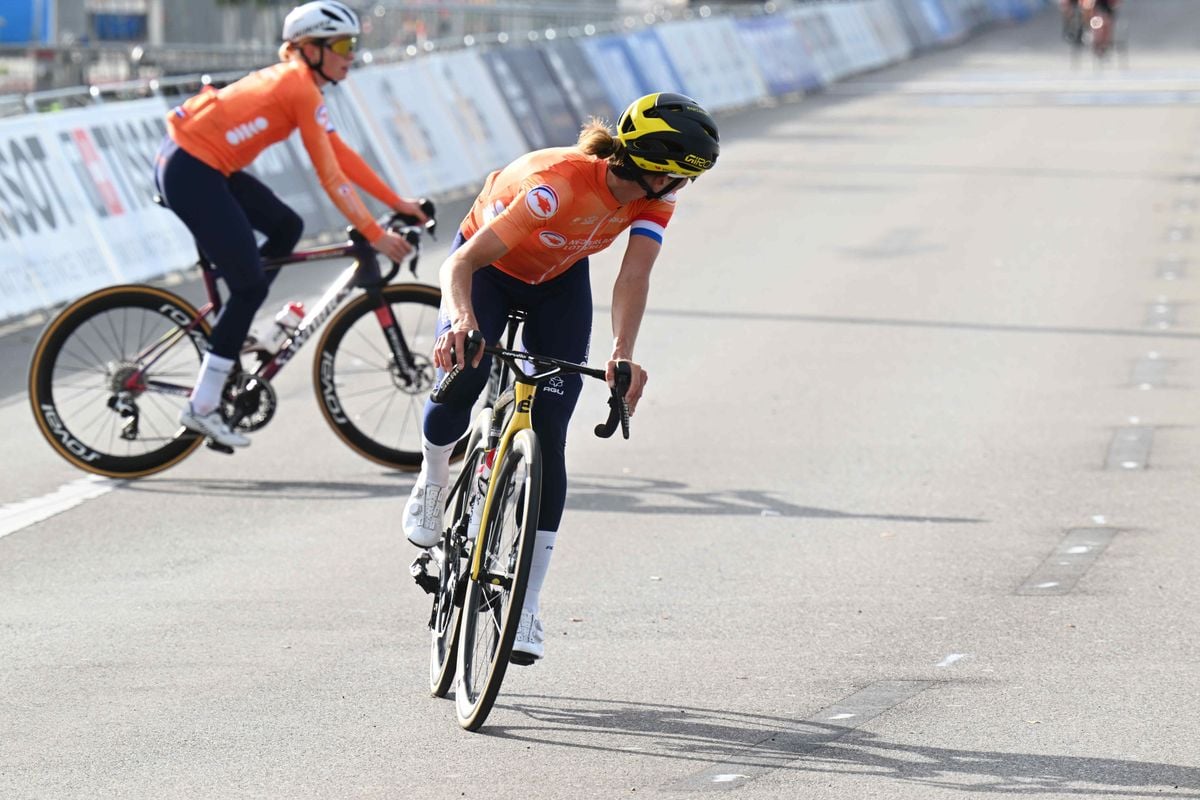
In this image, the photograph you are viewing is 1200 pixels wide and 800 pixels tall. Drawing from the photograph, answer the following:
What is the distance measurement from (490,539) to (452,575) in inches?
15.7

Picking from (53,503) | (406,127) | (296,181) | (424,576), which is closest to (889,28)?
(406,127)

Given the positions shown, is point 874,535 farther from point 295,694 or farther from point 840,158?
point 840,158

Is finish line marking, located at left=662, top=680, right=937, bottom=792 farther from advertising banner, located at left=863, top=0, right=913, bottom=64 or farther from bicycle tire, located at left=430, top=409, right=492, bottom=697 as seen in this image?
advertising banner, located at left=863, top=0, right=913, bottom=64

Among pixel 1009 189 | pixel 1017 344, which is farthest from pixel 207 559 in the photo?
Answer: pixel 1009 189

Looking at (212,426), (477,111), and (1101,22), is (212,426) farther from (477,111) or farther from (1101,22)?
(1101,22)

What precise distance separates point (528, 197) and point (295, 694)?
166cm

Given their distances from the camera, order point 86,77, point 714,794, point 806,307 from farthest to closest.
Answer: point 86,77 → point 806,307 → point 714,794

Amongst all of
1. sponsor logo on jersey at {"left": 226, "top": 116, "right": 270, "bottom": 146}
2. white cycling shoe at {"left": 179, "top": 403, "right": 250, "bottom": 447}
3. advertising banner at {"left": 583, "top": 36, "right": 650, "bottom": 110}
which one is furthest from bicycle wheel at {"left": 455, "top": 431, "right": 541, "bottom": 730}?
advertising banner at {"left": 583, "top": 36, "right": 650, "bottom": 110}

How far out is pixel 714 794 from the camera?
16.6ft

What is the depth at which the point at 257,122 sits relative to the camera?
8.83 m

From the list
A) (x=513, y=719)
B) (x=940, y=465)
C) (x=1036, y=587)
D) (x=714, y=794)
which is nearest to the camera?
(x=714, y=794)

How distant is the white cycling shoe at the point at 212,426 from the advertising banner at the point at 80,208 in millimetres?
4282

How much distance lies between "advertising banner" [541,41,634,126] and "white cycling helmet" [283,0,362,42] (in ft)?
50.0

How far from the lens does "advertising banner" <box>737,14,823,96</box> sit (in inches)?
1321
